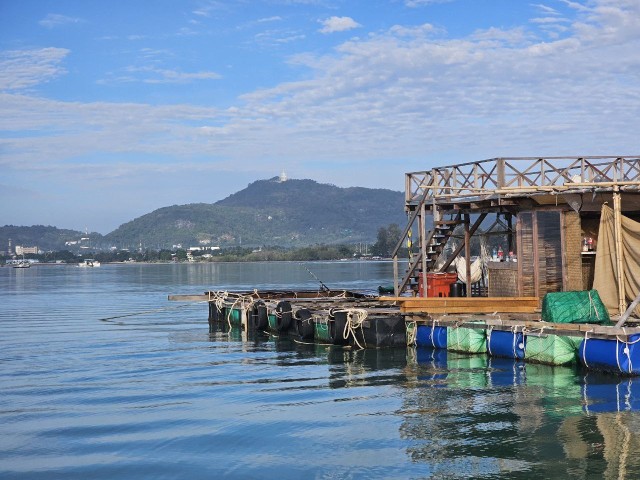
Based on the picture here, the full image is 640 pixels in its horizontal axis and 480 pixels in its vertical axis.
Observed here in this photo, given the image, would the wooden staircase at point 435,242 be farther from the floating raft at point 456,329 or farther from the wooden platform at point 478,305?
the wooden platform at point 478,305

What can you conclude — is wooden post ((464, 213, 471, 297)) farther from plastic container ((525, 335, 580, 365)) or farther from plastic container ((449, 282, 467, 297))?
plastic container ((525, 335, 580, 365))

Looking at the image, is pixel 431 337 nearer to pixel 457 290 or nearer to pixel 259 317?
pixel 457 290

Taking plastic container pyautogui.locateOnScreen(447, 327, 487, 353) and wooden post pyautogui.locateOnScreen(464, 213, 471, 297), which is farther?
wooden post pyautogui.locateOnScreen(464, 213, 471, 297)

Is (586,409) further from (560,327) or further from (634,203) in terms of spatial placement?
(634,203)

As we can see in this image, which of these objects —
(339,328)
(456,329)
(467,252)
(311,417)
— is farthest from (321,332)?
(311,417)

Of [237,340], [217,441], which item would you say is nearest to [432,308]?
[237,340]

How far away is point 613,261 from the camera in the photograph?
992 inches

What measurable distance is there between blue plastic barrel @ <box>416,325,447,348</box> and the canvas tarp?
4.90 meters

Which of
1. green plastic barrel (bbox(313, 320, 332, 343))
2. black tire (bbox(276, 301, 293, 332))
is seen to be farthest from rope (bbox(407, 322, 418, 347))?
black tire (bbox(276, 301, 293, 332))

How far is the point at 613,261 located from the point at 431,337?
612 cm

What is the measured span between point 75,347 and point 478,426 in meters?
20.1

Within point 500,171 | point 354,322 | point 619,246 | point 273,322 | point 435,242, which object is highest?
point 500,171

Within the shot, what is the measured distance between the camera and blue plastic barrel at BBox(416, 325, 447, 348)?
26617 millimetres

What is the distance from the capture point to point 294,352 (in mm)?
29156
